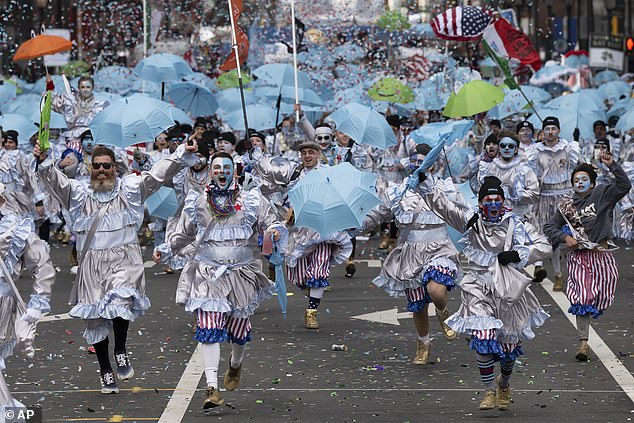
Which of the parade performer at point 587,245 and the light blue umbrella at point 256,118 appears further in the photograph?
the light blue umbrella at point 256,118

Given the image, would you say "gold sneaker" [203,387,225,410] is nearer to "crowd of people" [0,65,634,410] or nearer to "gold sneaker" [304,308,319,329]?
"crowd of people" [0,65,634,410]

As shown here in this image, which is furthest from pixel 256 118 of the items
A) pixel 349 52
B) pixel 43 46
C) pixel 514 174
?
pixel 349 52

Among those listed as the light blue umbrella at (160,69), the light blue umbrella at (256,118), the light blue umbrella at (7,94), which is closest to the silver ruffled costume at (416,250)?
the light blue umbrella at (256,118)

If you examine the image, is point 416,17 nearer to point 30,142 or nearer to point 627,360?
point 30,142

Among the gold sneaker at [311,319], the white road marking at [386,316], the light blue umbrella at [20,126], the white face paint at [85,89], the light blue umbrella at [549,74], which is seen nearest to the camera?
the gold sneaker at [311,319]

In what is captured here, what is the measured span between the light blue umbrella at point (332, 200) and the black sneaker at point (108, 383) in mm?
1899

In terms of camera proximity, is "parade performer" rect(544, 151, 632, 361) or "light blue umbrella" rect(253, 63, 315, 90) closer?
"parade performer" rect(544, 151, 632, 361)

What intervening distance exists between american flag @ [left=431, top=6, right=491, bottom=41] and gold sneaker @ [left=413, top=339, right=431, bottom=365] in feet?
41.2

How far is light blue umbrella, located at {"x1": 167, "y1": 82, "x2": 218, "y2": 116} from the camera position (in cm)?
2572

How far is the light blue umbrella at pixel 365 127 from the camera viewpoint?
17125mm

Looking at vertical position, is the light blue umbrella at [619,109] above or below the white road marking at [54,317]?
below

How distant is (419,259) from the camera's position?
12594mm

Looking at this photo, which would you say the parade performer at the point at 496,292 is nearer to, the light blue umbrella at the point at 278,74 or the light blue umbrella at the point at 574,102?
the light blue umbrella at the point at 574,102

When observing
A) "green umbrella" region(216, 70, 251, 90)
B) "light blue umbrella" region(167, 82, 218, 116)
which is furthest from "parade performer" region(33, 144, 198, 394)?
"green umbrella" region(216, 70, 251, 90)
